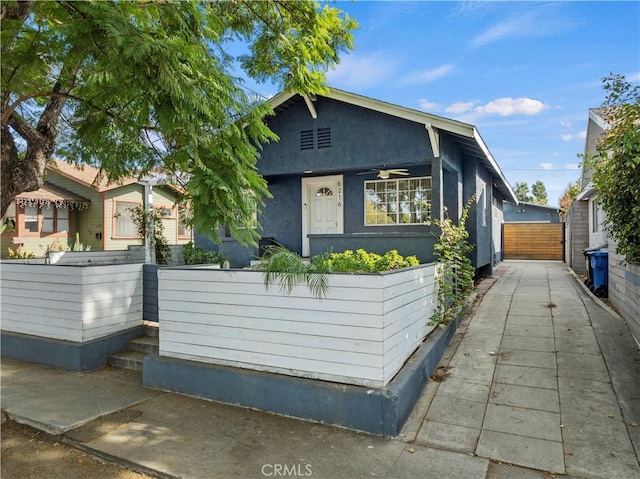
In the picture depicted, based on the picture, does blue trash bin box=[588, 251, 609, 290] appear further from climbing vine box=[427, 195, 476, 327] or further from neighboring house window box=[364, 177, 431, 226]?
climbing vine box=[427, 195, 476, 327]

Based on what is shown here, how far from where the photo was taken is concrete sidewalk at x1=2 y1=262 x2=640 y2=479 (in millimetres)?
3039

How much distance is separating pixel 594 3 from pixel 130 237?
18.7 metres

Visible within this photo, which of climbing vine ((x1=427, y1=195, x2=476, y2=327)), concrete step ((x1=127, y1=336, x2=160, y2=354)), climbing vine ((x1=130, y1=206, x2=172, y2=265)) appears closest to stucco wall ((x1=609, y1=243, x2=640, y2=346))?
climbing vine ((x1=427, y1=195, x2=476, y2=327))

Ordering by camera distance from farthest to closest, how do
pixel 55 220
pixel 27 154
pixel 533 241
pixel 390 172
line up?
pixel 533 241 → pixel 55 220 → pixel 390 172 → pixel 27 154

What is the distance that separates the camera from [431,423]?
371 centimetres

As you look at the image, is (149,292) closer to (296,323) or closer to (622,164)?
(296,323)

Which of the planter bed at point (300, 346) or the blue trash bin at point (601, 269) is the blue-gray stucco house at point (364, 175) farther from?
the planter bed at point (300, 346)

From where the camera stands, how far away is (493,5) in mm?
7520

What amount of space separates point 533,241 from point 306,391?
2001 centimetres

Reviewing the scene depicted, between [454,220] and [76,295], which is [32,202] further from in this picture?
[454,220]

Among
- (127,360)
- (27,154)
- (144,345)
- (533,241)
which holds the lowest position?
(127,360)

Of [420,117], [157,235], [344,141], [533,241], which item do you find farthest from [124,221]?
[533,241]

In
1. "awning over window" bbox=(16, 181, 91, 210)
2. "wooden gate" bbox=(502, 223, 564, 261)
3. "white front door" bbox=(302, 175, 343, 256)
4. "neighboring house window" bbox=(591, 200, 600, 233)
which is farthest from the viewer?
"wooden gate" bbox=(502, 223, 564, 261)

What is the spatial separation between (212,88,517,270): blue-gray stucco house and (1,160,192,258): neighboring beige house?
25.9 feet
